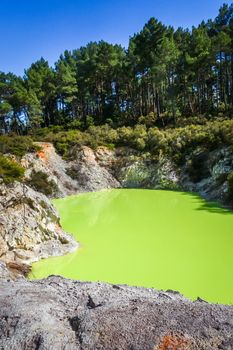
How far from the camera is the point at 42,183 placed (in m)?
26.5

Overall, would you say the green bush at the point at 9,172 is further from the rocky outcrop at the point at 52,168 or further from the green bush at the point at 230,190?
the rocky outcrop at the point at 52,168

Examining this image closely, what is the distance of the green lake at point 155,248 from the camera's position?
10.0 meters

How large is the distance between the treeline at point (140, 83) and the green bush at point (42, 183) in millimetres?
15414

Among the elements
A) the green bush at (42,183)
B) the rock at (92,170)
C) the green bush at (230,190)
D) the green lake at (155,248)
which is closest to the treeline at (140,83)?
the rock at (92,170)

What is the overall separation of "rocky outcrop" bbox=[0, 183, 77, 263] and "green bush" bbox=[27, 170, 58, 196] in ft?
38.1

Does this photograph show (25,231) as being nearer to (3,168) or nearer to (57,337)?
(3,168)

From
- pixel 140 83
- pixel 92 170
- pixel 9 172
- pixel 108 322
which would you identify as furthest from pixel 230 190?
pixel 140 83

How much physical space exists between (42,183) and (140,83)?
74.2 feet

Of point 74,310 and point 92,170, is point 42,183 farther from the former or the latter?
point 74,310

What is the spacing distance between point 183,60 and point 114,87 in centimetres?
1441

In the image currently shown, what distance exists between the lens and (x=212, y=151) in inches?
1048

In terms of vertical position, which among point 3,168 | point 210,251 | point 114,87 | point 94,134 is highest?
point 114,87

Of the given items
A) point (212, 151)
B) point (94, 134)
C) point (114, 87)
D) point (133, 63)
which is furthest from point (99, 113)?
point (212, 151)

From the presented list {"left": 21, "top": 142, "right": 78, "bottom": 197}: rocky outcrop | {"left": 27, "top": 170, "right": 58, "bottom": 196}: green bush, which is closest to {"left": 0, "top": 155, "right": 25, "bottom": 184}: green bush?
{"left": 27, "top": 170, "right": 58, "bottom": 196}: green bush
